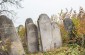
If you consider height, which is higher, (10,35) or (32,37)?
(10,35)

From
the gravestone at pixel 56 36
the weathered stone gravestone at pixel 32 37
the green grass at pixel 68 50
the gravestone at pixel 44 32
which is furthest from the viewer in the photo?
the gravestone at pixel 56 36

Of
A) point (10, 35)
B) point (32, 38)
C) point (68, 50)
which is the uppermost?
point (10, 35)

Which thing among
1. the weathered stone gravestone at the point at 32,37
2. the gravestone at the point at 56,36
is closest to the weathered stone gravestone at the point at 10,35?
the weathered stone gravestone at the point at 32,37

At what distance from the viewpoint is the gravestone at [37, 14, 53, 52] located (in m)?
19.6

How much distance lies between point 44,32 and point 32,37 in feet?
2.77

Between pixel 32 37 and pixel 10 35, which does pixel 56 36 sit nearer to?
pixel 32 37

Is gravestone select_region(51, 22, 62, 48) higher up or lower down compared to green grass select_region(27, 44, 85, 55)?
higher up

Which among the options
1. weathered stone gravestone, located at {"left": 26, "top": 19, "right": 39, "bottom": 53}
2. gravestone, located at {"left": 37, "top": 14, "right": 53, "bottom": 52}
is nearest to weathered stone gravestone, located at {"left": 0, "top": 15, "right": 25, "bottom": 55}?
weathered stone gravestone, located at {"left": 26, "top": 19, "right": 39, "bottom": 53}

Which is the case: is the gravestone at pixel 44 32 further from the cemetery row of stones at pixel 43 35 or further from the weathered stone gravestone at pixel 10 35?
the weathered stone gravestone at pixel 10 35

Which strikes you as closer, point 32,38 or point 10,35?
point 10,35

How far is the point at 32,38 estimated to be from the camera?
782 inches

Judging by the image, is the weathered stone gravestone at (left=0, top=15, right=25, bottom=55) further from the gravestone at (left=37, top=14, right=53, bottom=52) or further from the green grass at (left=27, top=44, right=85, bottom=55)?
the gravestone at (left=37, top=14, right=53, bottom=52)

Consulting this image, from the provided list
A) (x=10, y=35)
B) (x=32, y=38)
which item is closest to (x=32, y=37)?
(x=32, y=38)

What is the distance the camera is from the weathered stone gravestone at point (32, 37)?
1972 centimetres
